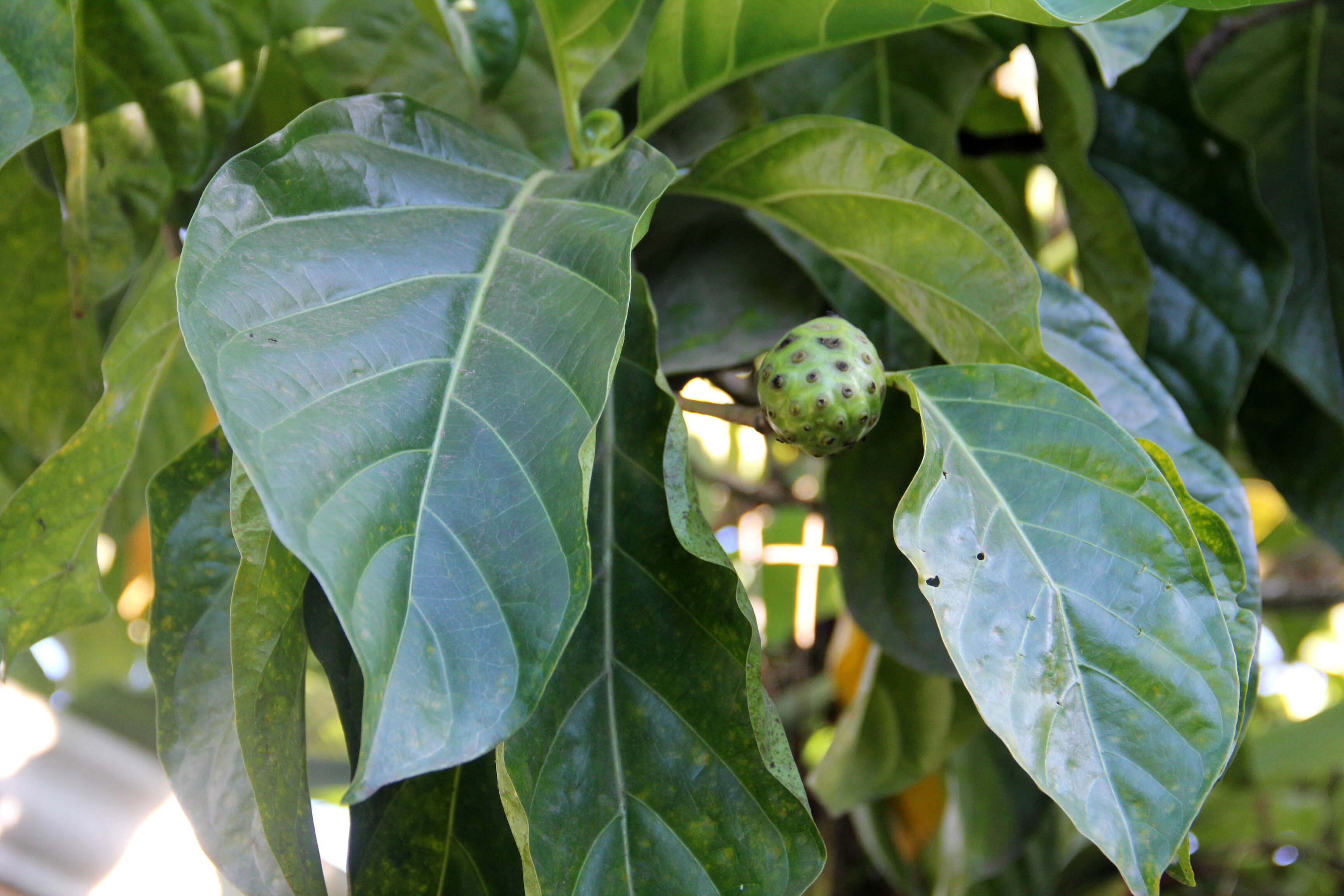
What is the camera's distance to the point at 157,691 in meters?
0.51

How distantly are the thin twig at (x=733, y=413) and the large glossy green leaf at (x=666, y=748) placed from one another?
0.06 m

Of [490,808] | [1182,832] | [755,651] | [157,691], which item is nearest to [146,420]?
[157,691]

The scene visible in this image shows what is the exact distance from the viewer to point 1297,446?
862 millimetres

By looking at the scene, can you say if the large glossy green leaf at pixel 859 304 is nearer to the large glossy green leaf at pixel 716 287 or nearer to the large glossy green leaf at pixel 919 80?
the large glossy green leaf at pixel 716 287

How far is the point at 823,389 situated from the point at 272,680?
0.96 feet

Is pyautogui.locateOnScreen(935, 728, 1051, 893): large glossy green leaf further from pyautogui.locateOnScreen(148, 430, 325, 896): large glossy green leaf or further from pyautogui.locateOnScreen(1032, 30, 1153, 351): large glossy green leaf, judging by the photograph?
pyautogui.locateOnScreen(148, 430, 325, 896): large glossy green leaf

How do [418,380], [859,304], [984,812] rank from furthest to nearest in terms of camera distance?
[984,812] → [859,304] → [418,380]

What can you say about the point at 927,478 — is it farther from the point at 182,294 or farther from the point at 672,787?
the point at 182,294

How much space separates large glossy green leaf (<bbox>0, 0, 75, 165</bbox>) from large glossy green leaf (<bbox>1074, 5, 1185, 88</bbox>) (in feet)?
1.92

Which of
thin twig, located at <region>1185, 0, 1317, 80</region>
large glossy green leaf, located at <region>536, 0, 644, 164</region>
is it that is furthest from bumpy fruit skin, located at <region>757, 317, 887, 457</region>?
thin twig, located at <region>1185, 0, 1317, 80</region>

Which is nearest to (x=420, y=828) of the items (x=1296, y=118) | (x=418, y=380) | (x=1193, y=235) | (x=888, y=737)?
(x=418, y=380)

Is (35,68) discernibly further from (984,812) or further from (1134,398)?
(984,812)

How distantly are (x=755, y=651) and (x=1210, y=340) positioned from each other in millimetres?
555

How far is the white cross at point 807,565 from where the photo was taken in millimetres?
1257
